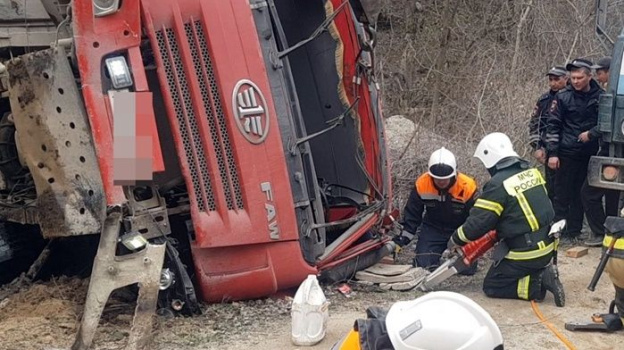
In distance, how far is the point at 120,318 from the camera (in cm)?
435

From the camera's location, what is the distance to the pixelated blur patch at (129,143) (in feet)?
13.8

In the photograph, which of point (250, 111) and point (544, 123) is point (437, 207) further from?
point (250, 111)

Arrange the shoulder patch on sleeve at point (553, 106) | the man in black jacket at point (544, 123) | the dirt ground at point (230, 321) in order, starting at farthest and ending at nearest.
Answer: the man in black jacket at point (544, 123) → the shoulder patch on sleeve at point (553, 106) → the dirt ground at point (230, 321)

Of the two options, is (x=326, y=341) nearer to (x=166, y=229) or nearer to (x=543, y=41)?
(x=166, y=229)

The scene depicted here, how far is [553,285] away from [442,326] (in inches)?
128

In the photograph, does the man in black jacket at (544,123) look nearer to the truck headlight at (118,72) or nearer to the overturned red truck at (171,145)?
the overturned red truck at (171,145)

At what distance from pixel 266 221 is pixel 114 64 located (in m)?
1.27

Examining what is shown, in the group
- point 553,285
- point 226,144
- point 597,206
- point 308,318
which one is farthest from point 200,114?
point 597,206

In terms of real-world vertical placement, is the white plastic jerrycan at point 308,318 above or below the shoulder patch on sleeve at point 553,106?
below

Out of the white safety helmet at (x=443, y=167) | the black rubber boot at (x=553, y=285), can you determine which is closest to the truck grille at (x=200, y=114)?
the white safety helmet at (x=443, y=167)

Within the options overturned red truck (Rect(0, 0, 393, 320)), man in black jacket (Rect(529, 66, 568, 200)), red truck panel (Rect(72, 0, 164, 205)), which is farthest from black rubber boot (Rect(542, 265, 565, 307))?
red truck panel (Rect(72, 0, 164, 205))

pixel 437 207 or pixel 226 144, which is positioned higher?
pixel 226 144

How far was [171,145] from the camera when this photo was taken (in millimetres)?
4684

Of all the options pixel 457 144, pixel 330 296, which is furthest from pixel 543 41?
pixel 330 296
